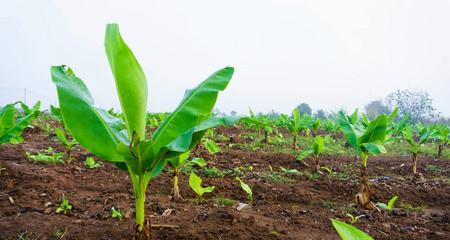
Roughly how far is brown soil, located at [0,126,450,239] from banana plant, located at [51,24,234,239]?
79cm

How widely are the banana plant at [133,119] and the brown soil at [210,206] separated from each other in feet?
2.59

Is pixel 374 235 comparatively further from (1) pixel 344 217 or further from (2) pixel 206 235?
(2) pixel 206 235

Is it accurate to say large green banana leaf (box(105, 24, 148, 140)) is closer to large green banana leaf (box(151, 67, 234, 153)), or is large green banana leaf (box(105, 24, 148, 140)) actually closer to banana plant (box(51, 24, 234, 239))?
banana plant (box(51, 24, 234, 239))

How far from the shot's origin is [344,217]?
400 centimetres

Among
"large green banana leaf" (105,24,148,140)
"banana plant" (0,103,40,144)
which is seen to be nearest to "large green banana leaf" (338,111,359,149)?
"large green banana leaf" (105,24,148,140)

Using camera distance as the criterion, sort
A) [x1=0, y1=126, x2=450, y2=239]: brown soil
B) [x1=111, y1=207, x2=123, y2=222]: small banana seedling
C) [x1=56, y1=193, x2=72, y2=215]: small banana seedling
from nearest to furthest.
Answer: [x1=0, y1=126, x2=450, y2=239]: brown soil → [x1=111, y1=207, x2=123, y2=222]: small banana seedling → [x1=56, y1=193, x2=72, y2=215]: small banana seedling

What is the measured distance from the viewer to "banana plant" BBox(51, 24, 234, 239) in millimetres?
2391

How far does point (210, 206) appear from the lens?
162 inches

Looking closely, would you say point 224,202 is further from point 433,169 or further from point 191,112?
point 433,169

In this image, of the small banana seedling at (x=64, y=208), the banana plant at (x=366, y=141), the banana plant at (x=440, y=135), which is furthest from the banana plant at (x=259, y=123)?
the banana plant at (x=440, y=135)

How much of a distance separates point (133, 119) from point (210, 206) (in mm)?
1931

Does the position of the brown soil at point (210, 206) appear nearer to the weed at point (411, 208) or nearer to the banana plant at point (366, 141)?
the weed at point (411, 208)

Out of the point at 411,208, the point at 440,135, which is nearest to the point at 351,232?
the point at 411,208

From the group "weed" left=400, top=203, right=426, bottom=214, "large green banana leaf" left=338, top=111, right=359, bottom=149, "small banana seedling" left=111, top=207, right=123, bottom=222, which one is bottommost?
"weed" left=400, top=203, right=426, bottom=214
